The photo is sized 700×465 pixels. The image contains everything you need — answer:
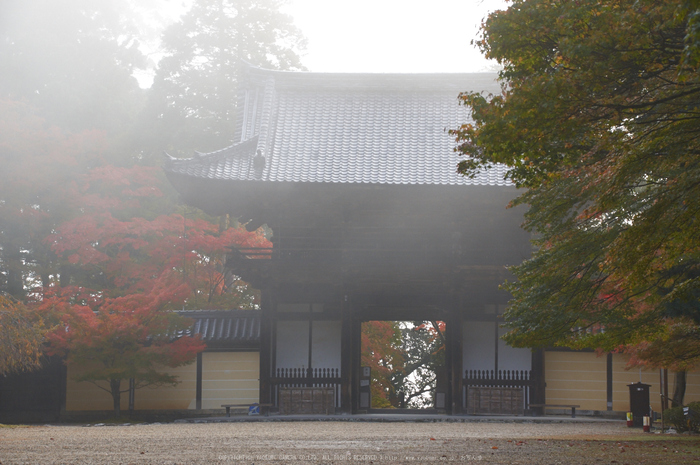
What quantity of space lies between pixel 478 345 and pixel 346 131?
612 cm

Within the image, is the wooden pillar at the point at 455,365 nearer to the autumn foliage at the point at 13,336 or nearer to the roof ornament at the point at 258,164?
the roof ornament at the point at 258,164

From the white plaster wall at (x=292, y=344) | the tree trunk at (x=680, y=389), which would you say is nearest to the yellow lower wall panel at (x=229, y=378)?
the white plaster wall at (x=292, y=344)

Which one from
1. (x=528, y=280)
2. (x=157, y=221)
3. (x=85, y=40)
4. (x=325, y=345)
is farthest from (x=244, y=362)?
(x=85, y=40)

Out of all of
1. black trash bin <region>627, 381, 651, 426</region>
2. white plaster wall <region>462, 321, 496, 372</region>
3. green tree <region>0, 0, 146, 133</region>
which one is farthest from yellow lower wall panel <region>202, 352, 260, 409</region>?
green tree <region>0, 0, 146, 133</region>

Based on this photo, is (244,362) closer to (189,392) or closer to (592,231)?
(189,392)

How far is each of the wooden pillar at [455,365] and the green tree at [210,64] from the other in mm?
16951

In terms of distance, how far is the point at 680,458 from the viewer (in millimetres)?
6898

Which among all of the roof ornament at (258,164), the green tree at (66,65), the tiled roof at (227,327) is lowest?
the tiled roof at (227,327)

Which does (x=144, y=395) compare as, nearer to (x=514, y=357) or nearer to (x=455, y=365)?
(x=455, y=365)

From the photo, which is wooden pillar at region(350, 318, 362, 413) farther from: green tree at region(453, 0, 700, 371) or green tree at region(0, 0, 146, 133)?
green tree at region(0, 0, 146, 133)

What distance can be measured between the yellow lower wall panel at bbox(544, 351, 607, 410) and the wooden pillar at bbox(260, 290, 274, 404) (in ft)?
21.0

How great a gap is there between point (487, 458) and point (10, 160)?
19.1 meters

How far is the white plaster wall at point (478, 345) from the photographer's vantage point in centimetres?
1530

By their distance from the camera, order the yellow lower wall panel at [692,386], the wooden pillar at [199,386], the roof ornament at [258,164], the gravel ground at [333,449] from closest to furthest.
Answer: the gravel ground at [333,449] → the roof ornament at [258,164] → the yellow lower wall panel at [692,386] → the wooden pillar at [199,386]
